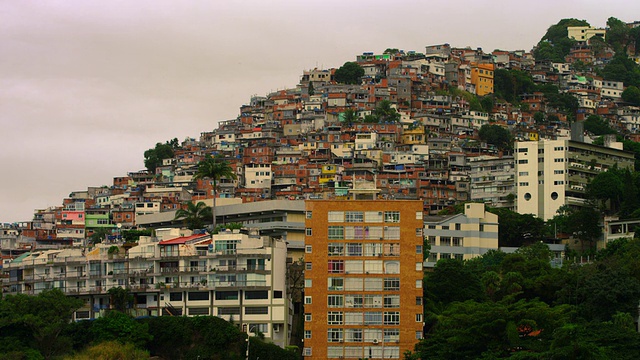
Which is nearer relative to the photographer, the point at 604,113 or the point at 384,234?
the point at 384,234

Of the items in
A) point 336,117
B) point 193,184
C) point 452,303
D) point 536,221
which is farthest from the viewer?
point 336,117

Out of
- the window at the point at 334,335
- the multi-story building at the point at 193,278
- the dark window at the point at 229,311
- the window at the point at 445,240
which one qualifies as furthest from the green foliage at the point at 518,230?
the window at the point at 334,335

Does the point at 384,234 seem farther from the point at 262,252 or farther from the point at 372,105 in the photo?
the point at 372,105

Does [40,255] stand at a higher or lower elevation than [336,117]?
lower

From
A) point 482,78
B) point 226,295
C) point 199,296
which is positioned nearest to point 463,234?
point 226,295

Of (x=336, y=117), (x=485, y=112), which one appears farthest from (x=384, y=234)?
(x=485, y=112)

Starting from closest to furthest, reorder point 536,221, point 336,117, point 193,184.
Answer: point 536,221
point 193,184
point 336,117

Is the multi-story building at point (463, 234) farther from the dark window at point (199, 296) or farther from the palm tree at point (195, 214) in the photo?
the dark window at point (199, 296)
